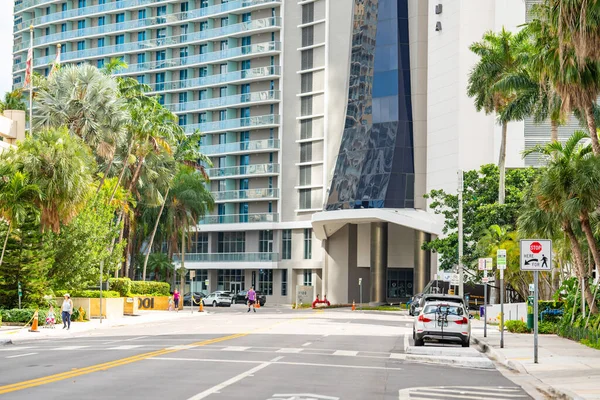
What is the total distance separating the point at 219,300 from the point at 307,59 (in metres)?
30.2

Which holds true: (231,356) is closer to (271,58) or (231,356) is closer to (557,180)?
(557,180)

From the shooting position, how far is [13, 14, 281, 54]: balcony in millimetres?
106625

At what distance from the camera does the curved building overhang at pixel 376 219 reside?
8200 centimetres

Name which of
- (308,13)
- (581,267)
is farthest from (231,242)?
(581,267)

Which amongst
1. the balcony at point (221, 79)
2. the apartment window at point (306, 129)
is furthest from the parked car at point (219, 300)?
the balcony at point (221, 79)

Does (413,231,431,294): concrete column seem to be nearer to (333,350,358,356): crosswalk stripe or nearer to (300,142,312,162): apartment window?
(300,142,312,162): apartment window

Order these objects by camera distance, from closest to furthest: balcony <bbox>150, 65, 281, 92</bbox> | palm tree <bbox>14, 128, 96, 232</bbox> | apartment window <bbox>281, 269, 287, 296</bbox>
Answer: palm tree <bbox>14, 128, 96, 232</bbox> < apartment window <bbox>281, 269, 287, 296</bbox> < balcony <bbox>150, 65, 281, 92</bbox>

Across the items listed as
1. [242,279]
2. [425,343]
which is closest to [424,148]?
[242,279]

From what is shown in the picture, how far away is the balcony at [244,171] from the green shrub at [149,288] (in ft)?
108

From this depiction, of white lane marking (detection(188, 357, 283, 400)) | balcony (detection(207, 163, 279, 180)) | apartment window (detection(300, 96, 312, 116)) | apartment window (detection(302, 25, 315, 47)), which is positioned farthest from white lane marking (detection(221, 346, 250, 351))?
apartment window (detection(302, 25, 315, 47))

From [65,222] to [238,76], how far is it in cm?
6406

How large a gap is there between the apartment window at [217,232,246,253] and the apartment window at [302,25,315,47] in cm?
2268

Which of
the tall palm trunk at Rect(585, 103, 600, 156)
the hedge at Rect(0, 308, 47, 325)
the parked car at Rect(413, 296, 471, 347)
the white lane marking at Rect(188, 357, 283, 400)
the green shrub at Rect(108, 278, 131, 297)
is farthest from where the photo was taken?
the green shrub at Rect(108, 278, 131, 297)

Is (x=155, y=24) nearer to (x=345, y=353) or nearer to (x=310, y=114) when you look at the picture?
(x=310, y=114)
